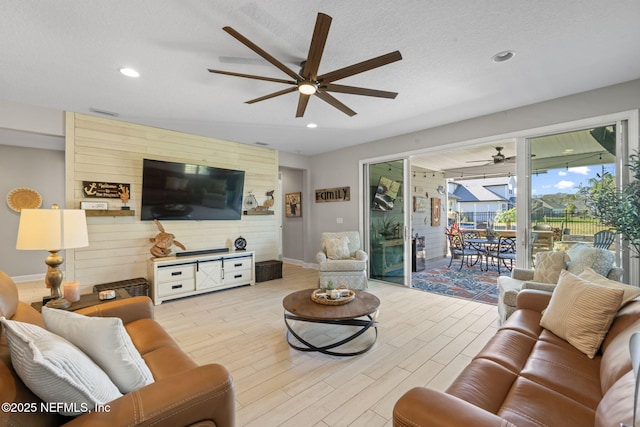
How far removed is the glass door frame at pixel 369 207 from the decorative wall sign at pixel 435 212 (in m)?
3.42

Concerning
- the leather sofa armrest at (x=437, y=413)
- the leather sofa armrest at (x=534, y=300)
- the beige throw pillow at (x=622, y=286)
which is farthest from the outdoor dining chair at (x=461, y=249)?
the leather sofa armrest at (x=437, y=413)

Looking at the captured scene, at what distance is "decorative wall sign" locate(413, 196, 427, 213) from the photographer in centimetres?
734

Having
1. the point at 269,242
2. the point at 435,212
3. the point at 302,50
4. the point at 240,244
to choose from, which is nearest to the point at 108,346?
the point at 302,50

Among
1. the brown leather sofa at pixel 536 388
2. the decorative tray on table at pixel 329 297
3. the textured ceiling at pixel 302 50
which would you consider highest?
the textured ceiling at pixel 302 50

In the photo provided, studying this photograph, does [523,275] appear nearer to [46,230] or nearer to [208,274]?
[208,274]

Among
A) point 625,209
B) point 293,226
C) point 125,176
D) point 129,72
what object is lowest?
point 293,226

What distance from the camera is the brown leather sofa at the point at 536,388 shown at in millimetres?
941

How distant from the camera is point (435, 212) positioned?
316 inches

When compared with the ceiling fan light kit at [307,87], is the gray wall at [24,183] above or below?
below

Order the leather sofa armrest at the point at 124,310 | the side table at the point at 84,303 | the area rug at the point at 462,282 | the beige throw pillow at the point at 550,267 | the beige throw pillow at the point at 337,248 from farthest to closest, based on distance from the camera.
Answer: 1. the beige throw pillow at the point at 337,248
2. the area rug at the point at 462,282
3. the beige throw pillow at the point at 550,267
4. the side table at the point at 84,303
5. the leather sofa armrest at the point at 124,310

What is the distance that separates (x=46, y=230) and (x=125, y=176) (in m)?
2.48

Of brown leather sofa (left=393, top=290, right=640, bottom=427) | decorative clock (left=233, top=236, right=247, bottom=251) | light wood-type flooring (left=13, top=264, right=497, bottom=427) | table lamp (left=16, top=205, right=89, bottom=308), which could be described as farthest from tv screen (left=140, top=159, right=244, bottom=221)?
brown leather sofa (left=393, top=290, right=640, bottom=427)

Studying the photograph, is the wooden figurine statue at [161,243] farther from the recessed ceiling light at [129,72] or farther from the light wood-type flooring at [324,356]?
the recessed ceiling light at [129,72]

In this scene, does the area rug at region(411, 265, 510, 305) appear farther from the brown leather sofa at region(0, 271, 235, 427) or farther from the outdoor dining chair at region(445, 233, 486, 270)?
the brown leather sofa at region(0, 271, 235, 427)
